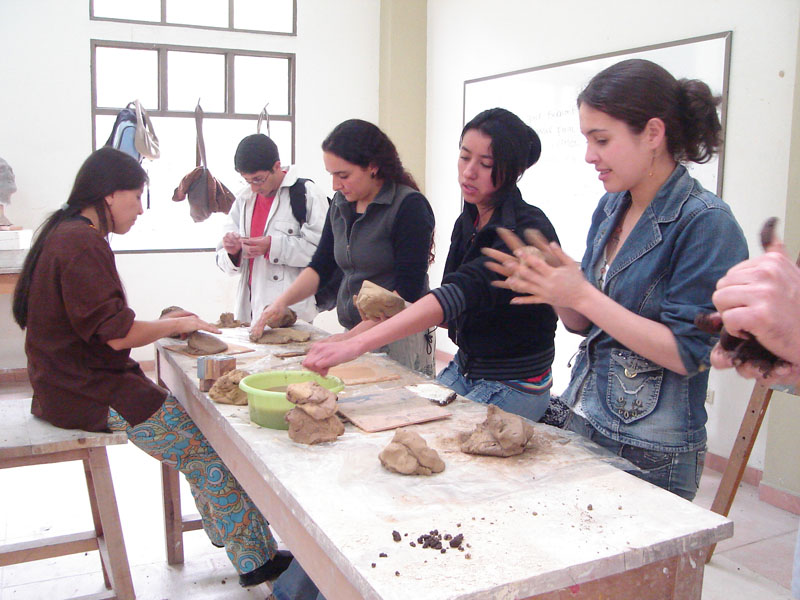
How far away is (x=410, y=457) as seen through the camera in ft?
4.84

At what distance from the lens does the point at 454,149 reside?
5977mm

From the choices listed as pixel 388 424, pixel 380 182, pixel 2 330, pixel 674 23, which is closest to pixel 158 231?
pixel 2 330

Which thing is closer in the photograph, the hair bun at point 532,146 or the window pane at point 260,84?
the hair bun at point 532,146

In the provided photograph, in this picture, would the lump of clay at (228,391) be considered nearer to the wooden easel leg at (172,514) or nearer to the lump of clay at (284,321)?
the lump of clay at (284,321)

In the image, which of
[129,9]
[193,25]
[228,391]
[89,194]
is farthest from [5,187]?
[228,391]

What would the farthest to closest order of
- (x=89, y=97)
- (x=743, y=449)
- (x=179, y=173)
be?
(x=179, y=173) → (x=89, y=97) → (x=743, y=449)

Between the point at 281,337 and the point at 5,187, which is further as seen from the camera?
the point at 5,187

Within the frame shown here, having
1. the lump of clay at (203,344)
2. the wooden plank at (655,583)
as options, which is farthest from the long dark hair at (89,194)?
the wooden plank at (655,583)

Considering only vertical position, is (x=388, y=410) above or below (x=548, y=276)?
below

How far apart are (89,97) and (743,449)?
519 cm

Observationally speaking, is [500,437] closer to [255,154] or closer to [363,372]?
[363,372]

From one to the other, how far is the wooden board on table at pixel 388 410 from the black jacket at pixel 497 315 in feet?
0.75

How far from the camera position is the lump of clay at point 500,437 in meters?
1.55

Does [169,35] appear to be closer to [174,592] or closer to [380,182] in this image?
[380,182]
